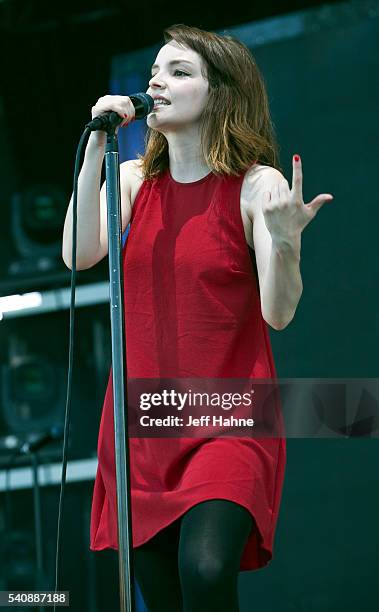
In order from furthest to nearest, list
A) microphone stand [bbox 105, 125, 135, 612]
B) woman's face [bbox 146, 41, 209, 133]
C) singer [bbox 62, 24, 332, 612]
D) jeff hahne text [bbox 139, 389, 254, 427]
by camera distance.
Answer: woman's face [bbox 146, 41, 209, 133]
jeff hahne text [bbox 139, 389, 254, 427]
singer [bbox 62, 24, 332, 612]
microphone stand [bbox 105, 125, 135, 612]

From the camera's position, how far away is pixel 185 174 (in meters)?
2.12

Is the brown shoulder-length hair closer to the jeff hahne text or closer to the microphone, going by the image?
the microphone

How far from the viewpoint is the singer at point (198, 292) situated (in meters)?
1.82

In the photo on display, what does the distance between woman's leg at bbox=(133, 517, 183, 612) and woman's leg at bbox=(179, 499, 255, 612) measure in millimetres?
122

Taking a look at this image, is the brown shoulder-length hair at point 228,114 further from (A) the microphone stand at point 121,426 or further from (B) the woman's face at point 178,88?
(A) the microphone stand at point 121,426

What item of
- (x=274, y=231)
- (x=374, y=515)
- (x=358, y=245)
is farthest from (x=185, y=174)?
(x=374, y=515)

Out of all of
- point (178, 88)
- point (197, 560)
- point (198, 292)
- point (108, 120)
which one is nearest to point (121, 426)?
point (197, 560)

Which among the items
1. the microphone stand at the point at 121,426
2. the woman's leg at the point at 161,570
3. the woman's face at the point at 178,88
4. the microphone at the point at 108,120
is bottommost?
the woman's leg at the point at 161,570

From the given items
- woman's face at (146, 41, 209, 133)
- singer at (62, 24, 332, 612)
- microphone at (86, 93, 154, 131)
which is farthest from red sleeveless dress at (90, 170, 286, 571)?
microphone at (86, 93, 154, 131)

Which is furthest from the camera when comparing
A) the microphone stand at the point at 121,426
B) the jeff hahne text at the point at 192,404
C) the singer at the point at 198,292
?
the jeff hahne text at the point at 192,404

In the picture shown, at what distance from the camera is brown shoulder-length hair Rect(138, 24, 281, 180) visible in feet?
6.84

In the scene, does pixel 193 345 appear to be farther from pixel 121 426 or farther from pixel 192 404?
pixel 121 426

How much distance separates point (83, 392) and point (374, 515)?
976mm

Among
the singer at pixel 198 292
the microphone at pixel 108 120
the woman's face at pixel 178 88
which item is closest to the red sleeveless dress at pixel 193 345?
the singer at pixel 198 292
